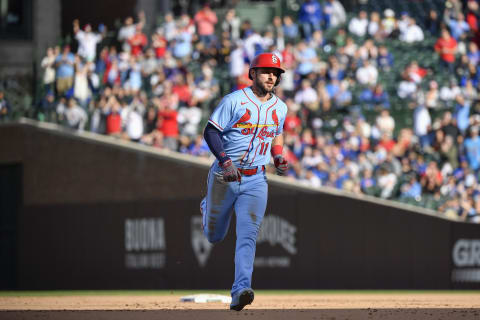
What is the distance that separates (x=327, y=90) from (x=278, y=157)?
34.4 ft

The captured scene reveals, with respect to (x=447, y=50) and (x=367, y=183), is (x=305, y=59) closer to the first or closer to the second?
(x=447, y=50)

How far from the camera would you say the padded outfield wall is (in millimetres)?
16969

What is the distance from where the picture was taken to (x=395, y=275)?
17.1 meters

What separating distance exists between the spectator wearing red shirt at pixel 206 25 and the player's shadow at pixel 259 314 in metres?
12.7

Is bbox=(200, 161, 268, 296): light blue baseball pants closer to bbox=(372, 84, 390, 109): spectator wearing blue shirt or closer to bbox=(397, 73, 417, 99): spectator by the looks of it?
bbox=(372, 84, 390, 109): spectator wearing blue shirt

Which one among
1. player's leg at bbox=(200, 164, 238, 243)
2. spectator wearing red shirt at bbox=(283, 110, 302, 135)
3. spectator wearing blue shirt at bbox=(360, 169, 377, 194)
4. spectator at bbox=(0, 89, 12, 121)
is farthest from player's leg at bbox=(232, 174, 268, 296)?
spectator at bbox=(0, 89, 12, 121)

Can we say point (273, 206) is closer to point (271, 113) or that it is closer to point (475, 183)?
point (475, 183)

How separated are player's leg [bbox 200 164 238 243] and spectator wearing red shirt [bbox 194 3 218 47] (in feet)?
41.5

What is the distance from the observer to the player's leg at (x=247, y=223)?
8.89m

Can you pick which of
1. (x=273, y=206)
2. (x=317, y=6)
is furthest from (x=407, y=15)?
(x=273, y=206)

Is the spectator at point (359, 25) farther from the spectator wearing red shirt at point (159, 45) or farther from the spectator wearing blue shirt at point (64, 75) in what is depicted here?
the spectator wearing blue shirt at point (64, 75)

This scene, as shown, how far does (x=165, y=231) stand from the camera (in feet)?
62.3

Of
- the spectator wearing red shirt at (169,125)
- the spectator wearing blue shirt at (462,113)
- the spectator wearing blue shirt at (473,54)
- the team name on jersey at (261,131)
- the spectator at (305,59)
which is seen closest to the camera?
the team name on jersey at (261,131)

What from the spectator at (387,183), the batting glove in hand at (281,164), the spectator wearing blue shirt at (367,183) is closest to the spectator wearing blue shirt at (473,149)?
the spectator at (387,183)
